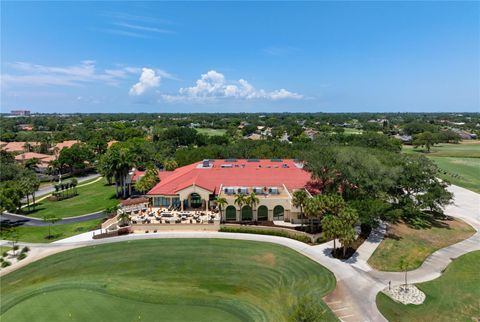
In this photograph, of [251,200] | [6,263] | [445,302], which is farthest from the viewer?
[251,200]

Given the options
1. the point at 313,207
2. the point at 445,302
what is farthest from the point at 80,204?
the point at 445,302

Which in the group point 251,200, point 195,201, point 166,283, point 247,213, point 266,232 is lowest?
point 166,283

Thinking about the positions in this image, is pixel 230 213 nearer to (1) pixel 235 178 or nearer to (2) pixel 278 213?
(2) pixel 278 213

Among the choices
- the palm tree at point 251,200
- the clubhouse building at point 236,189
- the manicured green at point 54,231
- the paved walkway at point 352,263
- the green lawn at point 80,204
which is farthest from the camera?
the green lawn at point 80,204

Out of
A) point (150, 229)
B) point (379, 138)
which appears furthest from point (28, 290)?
point (379, 138)

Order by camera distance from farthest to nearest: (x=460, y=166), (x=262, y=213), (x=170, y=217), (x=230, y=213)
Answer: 1. (x=460, y=166)
2. (x=170, y=217)
3. (x=262, y=213)
4. (x=230, y=213)

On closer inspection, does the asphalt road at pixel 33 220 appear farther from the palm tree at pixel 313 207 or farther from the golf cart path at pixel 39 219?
the palm tree at pixel 313 207

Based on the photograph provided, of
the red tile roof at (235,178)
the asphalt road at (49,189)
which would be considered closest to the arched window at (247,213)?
the red tile roof at (235,178)
